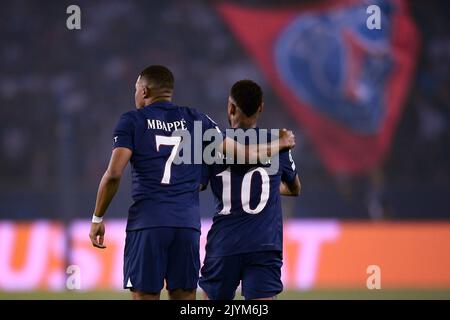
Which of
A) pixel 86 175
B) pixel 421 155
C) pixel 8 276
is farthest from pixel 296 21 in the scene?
pixel 8 276

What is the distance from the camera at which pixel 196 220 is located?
21.9 feet

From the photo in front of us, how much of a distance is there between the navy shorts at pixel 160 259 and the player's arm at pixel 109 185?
207 millimetres

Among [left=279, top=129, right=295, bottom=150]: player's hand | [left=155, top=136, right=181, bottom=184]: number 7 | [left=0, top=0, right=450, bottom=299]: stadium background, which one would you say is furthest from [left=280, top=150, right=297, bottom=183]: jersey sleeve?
[left=0, top=0, right=450, bottom=299]: stadium background

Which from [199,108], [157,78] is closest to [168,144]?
[157,78]

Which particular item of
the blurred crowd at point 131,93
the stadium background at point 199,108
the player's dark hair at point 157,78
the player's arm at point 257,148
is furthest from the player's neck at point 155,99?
the blurred crowd at point 131,93

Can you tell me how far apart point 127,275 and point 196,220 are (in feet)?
1.83

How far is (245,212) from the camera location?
259 inches

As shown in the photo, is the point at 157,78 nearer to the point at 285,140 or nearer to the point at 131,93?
the point at 285,140

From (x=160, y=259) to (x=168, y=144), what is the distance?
725 millimetres

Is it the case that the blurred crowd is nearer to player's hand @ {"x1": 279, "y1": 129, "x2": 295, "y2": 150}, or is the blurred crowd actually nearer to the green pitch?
the green pitch

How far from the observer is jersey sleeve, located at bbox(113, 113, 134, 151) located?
6.50 m
